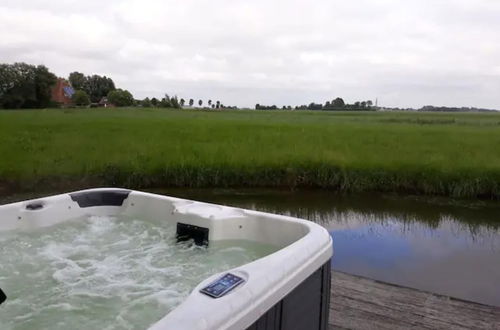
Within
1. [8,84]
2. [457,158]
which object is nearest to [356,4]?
[457,158]

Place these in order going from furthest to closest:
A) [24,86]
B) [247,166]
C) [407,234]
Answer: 1. [24,86]
2. [247,166]
3. [407,234]

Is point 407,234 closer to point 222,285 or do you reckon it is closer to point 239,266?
point 239,266

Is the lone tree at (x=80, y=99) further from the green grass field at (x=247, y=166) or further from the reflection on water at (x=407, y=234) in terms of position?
the reflection on water at (x=407, y=234)

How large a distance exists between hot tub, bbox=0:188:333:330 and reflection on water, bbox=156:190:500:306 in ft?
4.98

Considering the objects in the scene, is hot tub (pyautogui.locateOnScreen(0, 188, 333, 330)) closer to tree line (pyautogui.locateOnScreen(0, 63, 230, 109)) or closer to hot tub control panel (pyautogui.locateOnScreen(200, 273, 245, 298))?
hot tub control panel (pyautogui.locateOnScreen(200, 273, 245, 298))

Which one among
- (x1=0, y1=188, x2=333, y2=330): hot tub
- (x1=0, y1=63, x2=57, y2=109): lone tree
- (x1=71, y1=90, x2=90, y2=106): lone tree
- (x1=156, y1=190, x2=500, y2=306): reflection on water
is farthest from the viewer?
(x1=71, y1=90, x2=90, y2=106): lone tree

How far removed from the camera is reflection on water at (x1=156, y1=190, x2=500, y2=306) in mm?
3682

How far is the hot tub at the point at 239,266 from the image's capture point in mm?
1383

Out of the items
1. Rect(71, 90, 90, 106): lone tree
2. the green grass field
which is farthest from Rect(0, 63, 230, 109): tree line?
the green grass field

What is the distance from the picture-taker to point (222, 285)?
4.91 feet

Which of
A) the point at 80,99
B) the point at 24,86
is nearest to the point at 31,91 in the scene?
the point at 24,86

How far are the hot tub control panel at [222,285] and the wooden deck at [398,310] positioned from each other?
3.53 ft

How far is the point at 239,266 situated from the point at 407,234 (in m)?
3.44

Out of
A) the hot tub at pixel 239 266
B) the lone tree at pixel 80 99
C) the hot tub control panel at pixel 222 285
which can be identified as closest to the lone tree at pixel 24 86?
the lone tree at pixel 80 99
